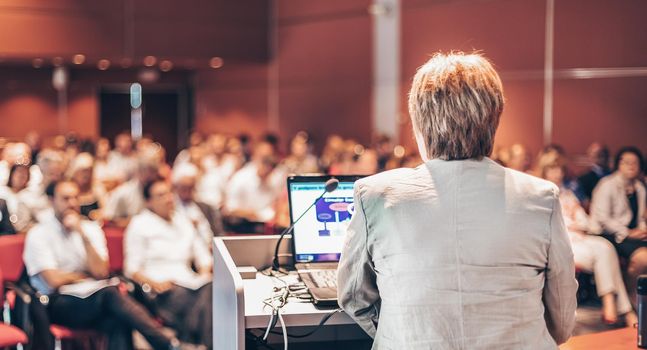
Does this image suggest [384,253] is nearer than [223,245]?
Yes

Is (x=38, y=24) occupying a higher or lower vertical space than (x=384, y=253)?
higher

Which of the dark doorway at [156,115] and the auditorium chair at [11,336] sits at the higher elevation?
the dark doorway at [156,115]

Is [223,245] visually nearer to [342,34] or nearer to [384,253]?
[384,253]

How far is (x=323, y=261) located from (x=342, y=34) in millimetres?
9012

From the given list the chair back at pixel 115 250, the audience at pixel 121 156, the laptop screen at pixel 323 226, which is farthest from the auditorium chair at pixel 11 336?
the audience at pixel 121 156

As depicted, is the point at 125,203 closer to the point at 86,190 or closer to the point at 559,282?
the point at 86,190

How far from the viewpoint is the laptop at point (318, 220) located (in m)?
3.19

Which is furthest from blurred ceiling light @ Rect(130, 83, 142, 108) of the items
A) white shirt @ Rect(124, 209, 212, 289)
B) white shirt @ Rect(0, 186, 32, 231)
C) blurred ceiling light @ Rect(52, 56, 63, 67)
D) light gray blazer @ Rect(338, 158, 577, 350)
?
light gray blazer @ Rect(338, 158, 577, 350)

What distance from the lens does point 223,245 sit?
Answer: 3211 mm

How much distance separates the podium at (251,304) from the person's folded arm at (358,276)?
0.33 m

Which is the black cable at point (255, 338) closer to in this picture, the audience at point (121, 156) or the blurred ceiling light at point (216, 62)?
the audience at point (121, 156)

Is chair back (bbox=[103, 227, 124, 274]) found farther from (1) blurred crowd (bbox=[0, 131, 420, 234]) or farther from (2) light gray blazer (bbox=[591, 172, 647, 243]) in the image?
(2) light gray blazer (bbox=[591, 172, 647, 243])

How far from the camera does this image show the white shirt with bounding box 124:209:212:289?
5516 mm

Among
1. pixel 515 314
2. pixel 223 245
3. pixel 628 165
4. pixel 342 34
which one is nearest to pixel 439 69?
pixel 515 314
